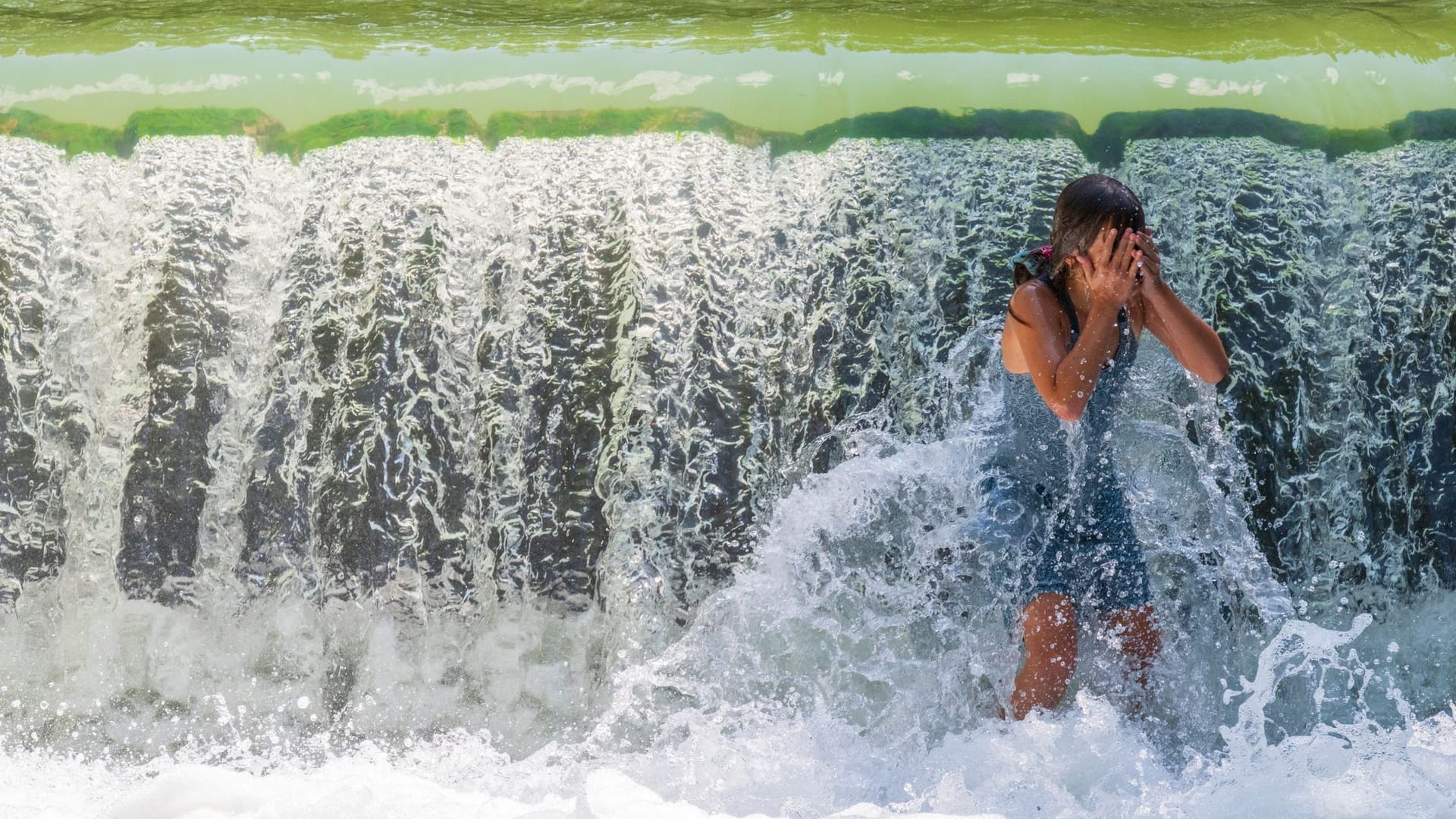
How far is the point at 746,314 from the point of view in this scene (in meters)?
3.09

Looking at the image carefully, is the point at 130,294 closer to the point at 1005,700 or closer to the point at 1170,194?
the point at 1005,700

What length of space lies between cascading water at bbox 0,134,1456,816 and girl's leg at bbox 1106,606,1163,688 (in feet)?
1.08

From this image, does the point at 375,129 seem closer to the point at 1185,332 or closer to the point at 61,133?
the point at 61,133

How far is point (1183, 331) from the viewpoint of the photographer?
2357 millimetres

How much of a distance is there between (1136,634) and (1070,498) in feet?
0.91

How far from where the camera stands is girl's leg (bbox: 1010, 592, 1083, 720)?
7.91 feet

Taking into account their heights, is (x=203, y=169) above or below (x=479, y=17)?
below

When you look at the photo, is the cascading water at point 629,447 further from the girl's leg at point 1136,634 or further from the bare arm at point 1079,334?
the bare arm at point 1079,334

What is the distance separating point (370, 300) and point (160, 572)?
787 mm

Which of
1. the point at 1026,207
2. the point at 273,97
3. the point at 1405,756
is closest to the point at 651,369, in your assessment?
the point at 1026,207

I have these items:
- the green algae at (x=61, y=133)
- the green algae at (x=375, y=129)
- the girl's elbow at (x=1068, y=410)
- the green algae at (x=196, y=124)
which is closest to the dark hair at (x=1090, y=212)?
the girl's elbow at (x=1068, y=410)

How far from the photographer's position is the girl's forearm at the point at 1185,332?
2.35 metres

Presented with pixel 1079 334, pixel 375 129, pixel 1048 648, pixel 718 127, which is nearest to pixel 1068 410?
pixel 1079 334

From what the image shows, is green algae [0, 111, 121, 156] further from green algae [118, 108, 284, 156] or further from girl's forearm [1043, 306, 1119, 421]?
girl's forearm [1043, 306, 1119, 421]
